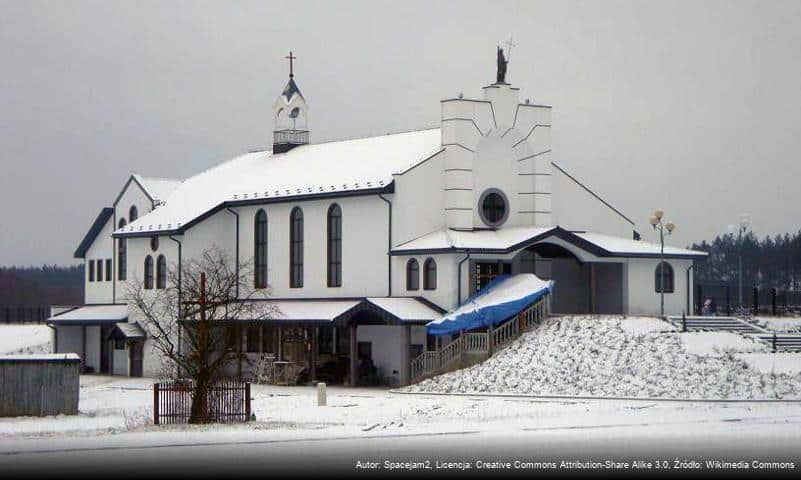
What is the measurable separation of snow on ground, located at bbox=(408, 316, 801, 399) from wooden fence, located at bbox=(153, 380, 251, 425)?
1114 cm

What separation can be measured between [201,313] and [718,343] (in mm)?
18964

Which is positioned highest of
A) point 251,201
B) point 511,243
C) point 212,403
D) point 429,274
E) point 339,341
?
point 251,201

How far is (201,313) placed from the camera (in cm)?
4644

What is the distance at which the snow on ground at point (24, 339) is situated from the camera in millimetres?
83000

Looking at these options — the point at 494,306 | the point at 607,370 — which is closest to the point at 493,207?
the point at 494,306

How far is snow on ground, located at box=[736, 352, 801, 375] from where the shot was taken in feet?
171

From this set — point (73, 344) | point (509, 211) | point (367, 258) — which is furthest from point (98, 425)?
point (73, 344)

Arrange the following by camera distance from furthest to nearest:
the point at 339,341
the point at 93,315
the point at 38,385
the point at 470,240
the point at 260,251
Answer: the point at 93,315, the point at 260,251, the point at 339,341, the point at 470,240, the point at 38,385

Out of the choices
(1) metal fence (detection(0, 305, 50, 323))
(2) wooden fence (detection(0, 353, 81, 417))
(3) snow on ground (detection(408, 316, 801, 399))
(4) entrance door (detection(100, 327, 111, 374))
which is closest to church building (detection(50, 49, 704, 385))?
(4) entrance door (detection(100, 327, 111, 374))

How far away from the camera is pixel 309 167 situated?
72562 mm

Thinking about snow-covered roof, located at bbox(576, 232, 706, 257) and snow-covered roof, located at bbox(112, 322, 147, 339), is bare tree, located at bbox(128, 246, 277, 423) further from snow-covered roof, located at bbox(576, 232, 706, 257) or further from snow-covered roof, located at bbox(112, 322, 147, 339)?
snow-covered roof, located at bbox(576, 232, 706, 257)

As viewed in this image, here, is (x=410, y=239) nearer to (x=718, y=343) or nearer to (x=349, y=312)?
(x=349, y=312)

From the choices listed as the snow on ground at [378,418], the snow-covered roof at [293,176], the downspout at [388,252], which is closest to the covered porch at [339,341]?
the downspout at [388,252]

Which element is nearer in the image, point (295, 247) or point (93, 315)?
point (295, 247)
